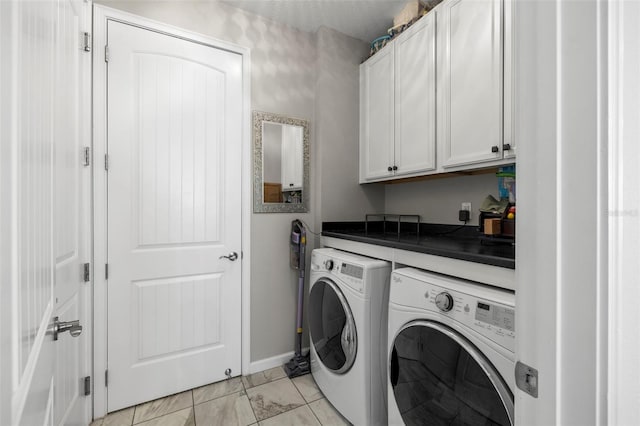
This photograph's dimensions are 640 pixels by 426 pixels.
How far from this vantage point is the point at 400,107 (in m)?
2.10

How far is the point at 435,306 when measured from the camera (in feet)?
3.80

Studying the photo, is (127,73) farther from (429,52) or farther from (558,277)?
(558,277)

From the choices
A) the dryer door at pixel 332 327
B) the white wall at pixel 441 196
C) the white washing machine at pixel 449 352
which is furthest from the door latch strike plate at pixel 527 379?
the white wall at pixel 441 196

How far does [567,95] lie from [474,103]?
145 cm

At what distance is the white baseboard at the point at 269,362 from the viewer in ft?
7.06

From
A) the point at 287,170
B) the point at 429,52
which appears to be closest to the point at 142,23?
the point at 287,170

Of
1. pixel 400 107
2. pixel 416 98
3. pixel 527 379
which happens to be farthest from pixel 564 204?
pixel 400 107

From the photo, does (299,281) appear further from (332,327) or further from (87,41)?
(87,41)

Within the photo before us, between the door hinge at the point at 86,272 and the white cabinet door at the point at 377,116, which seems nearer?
the door hinge at the point at 86,272

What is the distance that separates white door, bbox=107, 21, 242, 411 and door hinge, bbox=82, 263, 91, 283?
10cm

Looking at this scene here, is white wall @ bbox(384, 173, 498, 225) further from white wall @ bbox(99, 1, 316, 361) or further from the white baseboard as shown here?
the white baseboard

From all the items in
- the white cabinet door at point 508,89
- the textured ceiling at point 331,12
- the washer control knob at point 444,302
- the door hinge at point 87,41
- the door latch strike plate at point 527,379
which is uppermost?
the textured ceiling at point 331,12

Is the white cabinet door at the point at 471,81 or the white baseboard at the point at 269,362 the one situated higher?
the white cabinet door at the point at 471,81
